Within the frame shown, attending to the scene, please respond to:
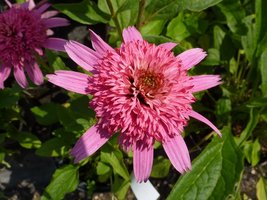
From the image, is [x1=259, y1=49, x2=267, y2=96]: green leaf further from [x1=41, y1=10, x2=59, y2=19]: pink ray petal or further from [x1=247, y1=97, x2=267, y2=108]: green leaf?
[x1=41, y1=10, x2=59, y2=19]: pink ray petal

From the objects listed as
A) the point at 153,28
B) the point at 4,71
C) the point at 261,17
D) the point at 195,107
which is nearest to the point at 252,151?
the point at 195,107

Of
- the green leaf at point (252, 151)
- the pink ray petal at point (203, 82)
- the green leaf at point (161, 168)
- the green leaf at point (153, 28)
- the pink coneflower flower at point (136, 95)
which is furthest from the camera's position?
the green leaf at point (252, 151)

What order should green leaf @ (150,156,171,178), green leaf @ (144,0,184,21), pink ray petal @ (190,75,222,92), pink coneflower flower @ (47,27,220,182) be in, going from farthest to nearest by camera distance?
green leaf @ (150,156,171,178) < green leaf @ (144,0,184,21) < pink ray petal @ (190,75,222,92) < pink coneflower flower @ (47,27,220,182)

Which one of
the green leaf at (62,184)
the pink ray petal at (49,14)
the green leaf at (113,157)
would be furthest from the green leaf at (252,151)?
the pink ray petal at (49,14)

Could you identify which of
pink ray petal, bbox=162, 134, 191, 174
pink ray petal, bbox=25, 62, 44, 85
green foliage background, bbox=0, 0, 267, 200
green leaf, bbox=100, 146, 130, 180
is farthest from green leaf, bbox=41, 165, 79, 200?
pink ray petal, bbox=162, 134, 191, 174

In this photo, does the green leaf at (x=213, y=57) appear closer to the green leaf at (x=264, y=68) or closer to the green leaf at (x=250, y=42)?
the green leaf at (x=250, y=42)
